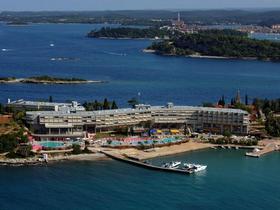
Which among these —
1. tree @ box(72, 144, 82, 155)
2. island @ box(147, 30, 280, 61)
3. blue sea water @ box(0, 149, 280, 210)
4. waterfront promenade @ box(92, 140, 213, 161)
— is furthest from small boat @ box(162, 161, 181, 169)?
island @ box(147, 30, 280, 61)

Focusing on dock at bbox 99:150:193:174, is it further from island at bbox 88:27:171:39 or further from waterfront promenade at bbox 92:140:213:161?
island at bbox 88:27:171:39

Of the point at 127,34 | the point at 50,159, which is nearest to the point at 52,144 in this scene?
the point at 50,159

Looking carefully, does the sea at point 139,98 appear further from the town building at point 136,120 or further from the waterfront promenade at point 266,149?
the town building at point 136,120

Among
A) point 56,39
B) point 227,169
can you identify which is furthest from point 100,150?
point 56,39

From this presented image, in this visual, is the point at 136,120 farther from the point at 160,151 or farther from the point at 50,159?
the point at 50,159

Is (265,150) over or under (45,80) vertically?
over

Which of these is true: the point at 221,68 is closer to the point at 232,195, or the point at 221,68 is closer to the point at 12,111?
the point at 12,111
